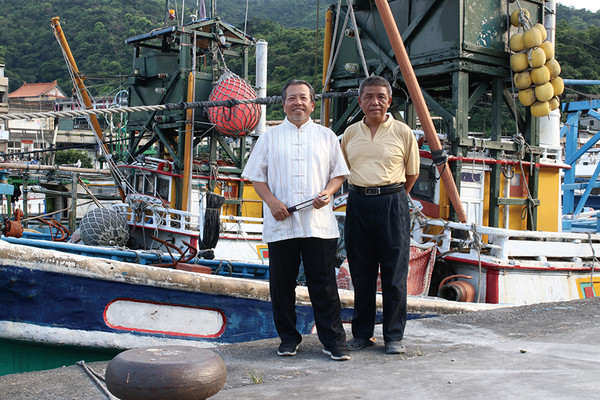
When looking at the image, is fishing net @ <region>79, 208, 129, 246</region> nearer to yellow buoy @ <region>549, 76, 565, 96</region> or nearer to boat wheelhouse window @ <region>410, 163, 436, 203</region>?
boat wheelhouse window @ <region>410, 163, 436, 203</region>

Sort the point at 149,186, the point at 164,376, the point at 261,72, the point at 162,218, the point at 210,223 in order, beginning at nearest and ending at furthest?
1. the point at 164,376
2. the point at 210,223
3. the point at 162,218
4. the point at 149,186
5. the point at 261,72

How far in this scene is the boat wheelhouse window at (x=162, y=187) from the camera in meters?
13.5

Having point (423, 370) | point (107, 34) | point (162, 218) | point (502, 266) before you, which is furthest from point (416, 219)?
point (107, 34)

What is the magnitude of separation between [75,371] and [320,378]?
1.38 meters

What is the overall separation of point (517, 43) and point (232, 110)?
6.57 meters

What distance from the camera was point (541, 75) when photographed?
25.4 ft

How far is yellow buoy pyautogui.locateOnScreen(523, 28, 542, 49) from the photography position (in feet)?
25.2

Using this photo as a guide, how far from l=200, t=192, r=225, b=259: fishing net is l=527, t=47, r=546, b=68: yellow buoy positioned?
4583mm

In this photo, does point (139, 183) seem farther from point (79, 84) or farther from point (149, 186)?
point (79, 84)

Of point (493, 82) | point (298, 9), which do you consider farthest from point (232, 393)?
point (298, 9)

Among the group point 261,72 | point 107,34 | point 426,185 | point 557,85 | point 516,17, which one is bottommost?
point 426,185

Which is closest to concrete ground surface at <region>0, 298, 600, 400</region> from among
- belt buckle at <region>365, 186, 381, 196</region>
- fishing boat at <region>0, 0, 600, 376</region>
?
belt buckle at <region>365, 186, 381, 196</region>

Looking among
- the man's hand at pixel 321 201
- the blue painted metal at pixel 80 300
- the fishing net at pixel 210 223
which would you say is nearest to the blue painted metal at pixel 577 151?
the fishing net at pixel 210 223

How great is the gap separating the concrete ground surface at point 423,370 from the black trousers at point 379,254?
213 mm
